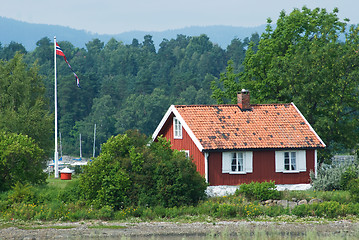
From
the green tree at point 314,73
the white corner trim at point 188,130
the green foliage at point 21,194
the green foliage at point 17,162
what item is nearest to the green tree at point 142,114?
the green tree at point 314,73

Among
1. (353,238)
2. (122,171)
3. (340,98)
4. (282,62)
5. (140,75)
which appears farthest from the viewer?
(140,75)

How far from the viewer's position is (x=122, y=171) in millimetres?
33062

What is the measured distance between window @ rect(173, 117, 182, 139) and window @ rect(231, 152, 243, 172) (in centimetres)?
395

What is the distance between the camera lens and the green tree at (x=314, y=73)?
155 feet

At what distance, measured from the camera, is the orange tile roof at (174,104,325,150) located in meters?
39.5

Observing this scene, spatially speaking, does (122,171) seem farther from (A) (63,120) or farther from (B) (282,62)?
(A) (63,120)

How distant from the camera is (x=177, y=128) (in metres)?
41.9

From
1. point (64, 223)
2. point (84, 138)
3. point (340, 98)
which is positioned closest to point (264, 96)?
point (340, 98)

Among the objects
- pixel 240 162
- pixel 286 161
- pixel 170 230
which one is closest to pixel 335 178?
pixel 286 161

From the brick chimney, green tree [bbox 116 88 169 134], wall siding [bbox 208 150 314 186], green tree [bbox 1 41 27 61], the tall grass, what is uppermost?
green tree [bbox 1 41 27 61]

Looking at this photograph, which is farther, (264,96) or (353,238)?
(264,96)

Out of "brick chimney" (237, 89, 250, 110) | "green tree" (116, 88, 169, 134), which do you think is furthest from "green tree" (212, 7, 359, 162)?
"green tree" (116, 88, 169, 134)

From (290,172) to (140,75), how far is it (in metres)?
114

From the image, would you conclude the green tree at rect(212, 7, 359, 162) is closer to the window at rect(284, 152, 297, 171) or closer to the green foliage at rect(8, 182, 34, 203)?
the window at rect(284, 152, 297, 171)
